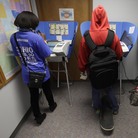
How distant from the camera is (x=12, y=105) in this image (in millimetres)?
1711

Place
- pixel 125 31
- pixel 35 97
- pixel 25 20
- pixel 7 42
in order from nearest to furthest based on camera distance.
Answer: pixel 25 20, pixel 7 42, pixel 35 97, pixel 125 31

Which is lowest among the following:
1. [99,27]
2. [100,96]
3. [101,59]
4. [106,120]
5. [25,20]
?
[106,120]

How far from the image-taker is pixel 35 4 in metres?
2.35

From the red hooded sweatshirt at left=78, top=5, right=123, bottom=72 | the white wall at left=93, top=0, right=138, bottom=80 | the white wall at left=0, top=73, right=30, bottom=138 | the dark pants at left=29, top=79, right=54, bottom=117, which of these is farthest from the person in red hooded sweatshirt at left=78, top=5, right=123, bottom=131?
the white wall at left=0, top=73, right=30, bottom=138

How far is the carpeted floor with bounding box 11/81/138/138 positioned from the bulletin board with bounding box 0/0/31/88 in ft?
2.39

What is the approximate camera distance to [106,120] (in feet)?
5.61

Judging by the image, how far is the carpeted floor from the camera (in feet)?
5.61

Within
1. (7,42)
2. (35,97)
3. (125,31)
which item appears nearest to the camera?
(7,42)

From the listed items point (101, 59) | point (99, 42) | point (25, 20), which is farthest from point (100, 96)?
point (25, 20)

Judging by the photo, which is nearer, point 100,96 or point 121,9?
point 100,96

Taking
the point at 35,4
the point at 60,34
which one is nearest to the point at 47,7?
the point at 35,4

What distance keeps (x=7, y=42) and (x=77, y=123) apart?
1.30 m

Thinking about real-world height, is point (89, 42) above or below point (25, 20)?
below

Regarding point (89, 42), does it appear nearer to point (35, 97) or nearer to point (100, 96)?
point (100, 96)
